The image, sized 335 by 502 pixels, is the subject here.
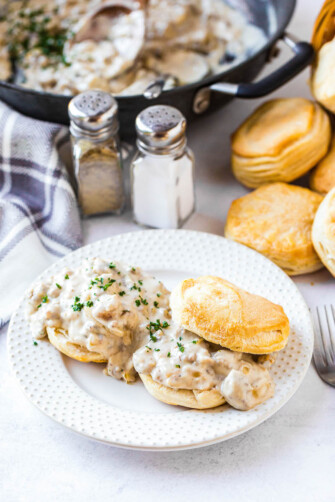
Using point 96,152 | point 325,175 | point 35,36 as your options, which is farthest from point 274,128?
point 35,36

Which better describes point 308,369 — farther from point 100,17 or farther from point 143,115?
point 100,17

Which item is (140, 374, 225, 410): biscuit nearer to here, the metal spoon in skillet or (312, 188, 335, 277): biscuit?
(312, 188, 335, 277): biscuit

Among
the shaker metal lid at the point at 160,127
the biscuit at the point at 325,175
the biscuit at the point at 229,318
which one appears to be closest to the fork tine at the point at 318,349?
the biscuit at the point at 229,318

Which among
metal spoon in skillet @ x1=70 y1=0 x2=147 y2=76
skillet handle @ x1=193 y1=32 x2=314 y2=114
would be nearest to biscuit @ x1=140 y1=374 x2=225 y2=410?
skillet handle @ x1=193 y1=32 x2=314 y2=114

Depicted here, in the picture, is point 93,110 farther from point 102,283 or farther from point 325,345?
point 325,345

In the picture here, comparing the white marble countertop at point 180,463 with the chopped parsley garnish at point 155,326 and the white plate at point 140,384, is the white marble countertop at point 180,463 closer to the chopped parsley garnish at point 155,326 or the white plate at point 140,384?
the white plate at point 140,384
